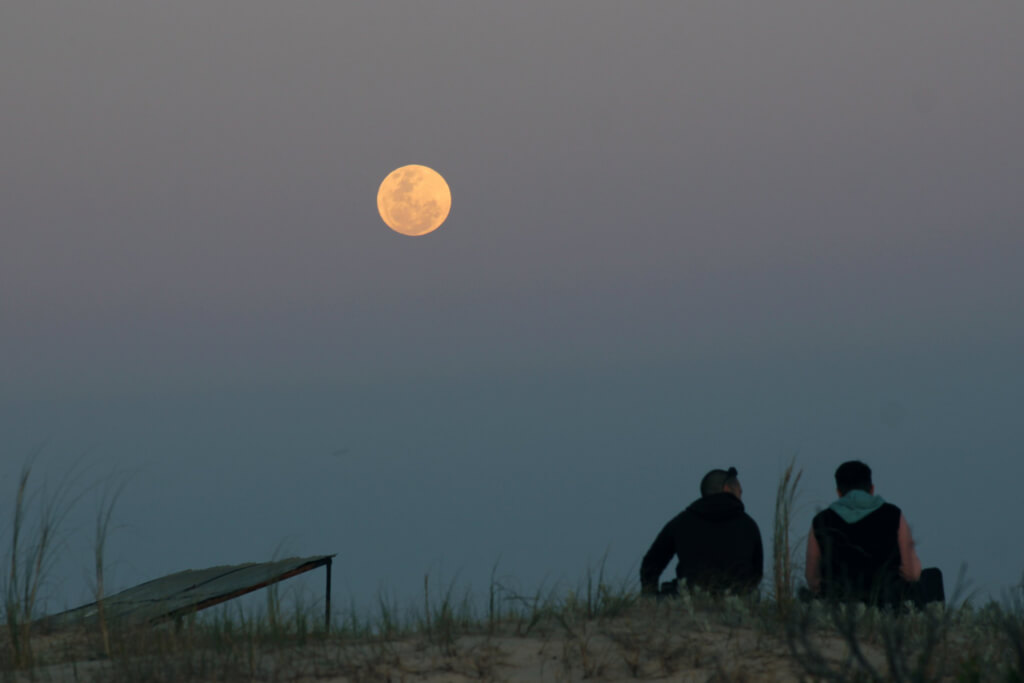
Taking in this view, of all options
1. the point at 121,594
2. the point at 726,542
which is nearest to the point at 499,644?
the point at 726,542

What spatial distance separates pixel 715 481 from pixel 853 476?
0.97 metres

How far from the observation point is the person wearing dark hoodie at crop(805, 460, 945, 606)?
680 cm

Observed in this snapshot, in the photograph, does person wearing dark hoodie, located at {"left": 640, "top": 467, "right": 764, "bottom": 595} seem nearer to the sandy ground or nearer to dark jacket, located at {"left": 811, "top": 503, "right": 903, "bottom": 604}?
dark jacket, located at {"left": 811, "top": 503, "right": 903, "bottom": 604}

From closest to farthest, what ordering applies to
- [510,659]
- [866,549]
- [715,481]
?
[510,659] < [866,549] < [715,481]

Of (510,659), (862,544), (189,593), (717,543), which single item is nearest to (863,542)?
(862,544)

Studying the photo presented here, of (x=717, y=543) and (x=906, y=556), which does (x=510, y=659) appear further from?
(x=906, y=556)

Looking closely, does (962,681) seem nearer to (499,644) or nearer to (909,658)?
(909,658)

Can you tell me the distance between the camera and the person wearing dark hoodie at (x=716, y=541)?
284 inches

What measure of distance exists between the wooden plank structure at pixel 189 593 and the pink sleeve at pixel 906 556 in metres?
3.80

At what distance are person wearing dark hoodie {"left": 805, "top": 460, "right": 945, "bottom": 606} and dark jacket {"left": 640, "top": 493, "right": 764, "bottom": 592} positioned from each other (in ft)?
1.54

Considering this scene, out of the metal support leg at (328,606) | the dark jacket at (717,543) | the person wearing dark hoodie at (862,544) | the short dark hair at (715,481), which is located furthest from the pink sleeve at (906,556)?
the metal support leg at (328,606)

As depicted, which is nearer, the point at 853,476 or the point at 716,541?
the point at 853,476

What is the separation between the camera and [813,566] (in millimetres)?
6871

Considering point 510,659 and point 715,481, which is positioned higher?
point 715,481
